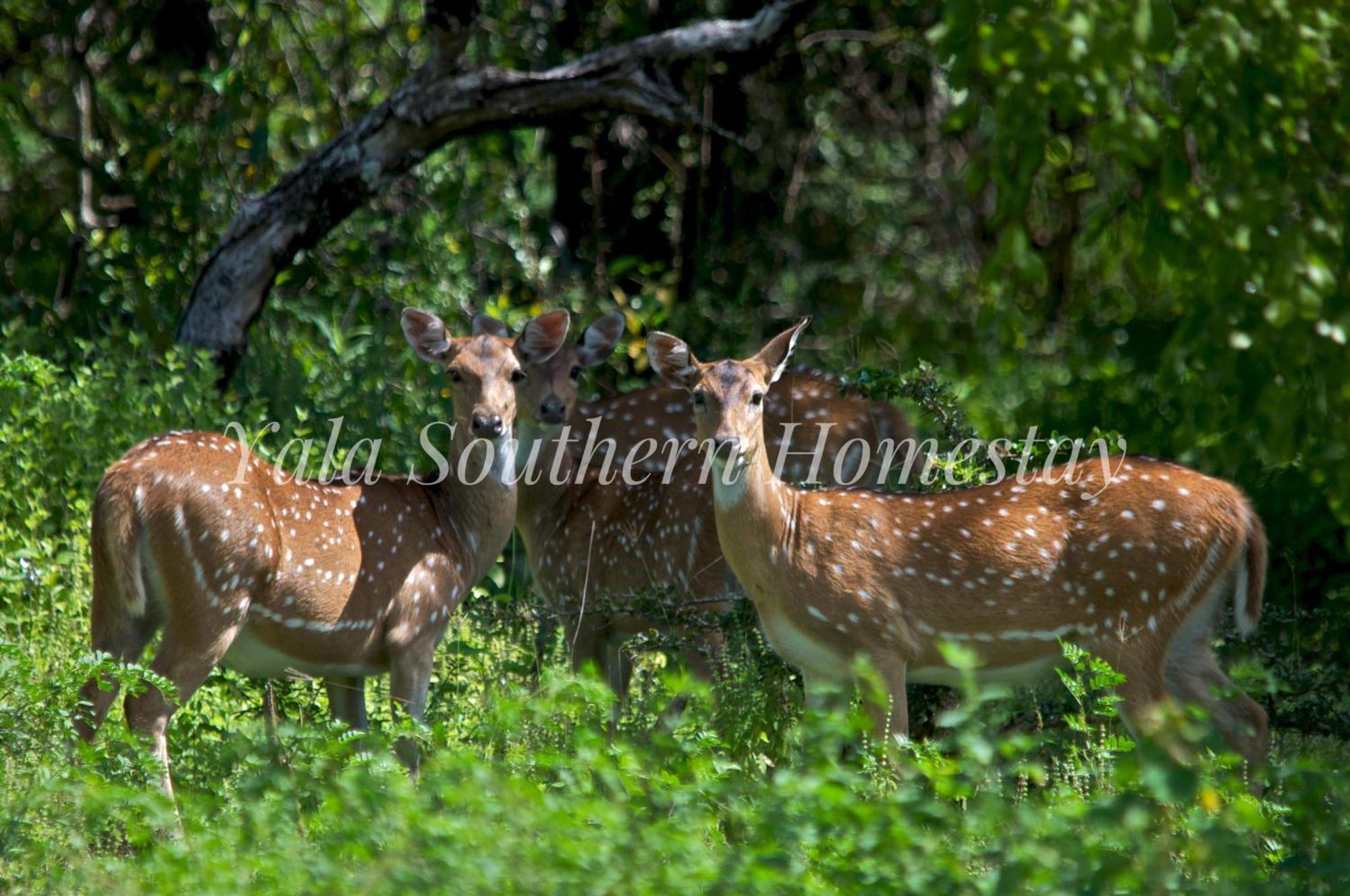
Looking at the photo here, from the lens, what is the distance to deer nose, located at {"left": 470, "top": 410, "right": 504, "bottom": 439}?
6.77m

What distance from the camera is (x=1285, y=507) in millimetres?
7562

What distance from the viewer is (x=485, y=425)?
6770mm

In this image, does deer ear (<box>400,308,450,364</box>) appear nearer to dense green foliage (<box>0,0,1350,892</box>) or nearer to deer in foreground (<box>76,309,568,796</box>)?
deer in foreground (<box>76,309,568,796</box>)

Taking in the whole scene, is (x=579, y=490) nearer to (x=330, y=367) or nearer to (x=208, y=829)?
(x=330, y=367)

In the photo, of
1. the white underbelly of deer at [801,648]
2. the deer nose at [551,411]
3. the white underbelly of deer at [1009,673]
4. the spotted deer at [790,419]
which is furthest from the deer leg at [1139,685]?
the deer nose at [551,411]

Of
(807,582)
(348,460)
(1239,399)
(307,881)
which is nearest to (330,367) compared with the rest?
(348,460)

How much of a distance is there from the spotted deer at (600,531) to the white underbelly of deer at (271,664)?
0.88 meters

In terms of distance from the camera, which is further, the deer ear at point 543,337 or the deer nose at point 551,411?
the deer nose at point 551,411

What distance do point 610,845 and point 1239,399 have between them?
4070 millimetres

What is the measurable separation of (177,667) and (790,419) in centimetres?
367

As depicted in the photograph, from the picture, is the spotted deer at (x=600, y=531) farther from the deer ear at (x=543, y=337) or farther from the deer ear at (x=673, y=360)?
the deer ear at (x=673, y=360)

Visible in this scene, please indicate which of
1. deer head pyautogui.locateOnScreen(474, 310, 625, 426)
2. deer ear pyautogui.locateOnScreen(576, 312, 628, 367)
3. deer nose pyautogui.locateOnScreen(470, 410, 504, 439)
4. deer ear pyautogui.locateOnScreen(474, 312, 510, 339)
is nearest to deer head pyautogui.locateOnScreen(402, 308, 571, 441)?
deer nose pyautogui.locateOnScreen(470, 410, 504, 439)

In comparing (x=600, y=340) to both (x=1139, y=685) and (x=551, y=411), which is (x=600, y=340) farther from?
(x=1139, y=685)

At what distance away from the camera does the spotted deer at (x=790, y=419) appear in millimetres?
8281
